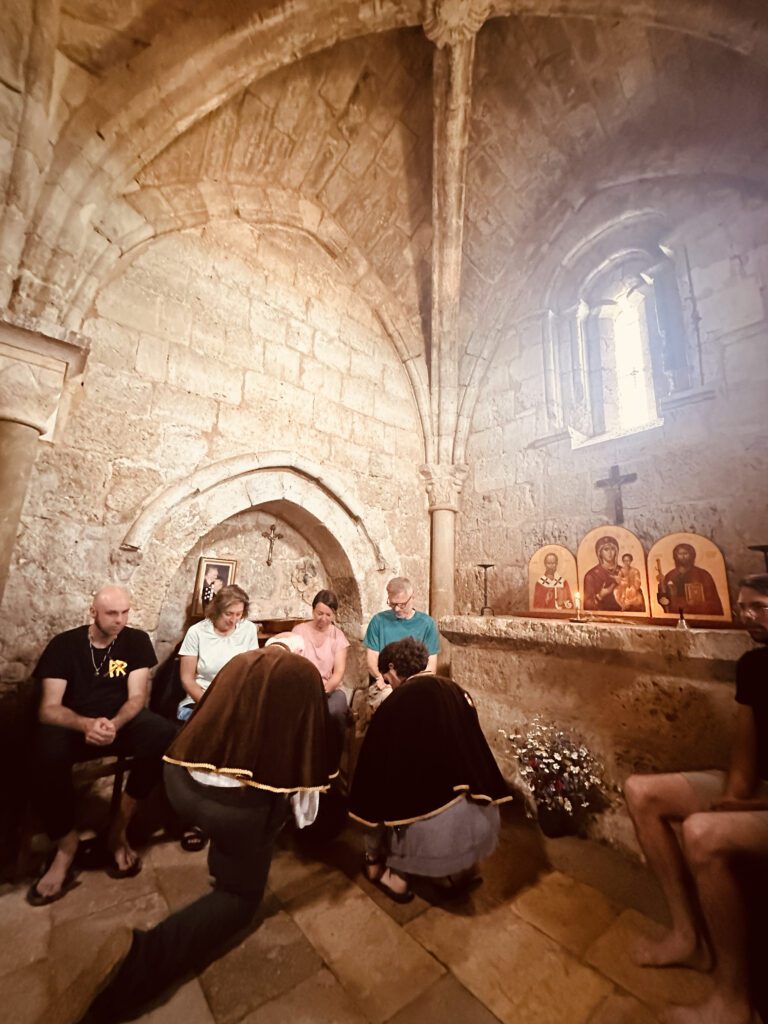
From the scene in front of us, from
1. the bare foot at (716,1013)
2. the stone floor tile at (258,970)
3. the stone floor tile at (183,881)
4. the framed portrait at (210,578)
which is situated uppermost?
the framed portrait at (210,578)

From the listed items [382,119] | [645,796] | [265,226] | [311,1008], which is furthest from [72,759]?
[382,119]

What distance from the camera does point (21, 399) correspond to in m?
2.66

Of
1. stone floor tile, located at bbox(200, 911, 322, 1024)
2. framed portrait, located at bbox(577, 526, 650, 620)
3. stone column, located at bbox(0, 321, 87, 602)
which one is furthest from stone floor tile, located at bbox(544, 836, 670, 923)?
stone column, located at bbox(0, 321, 87, 602)

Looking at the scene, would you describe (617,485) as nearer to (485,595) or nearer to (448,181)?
(485,595)

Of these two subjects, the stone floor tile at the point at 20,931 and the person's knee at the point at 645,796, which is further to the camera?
the person's knee at the point at 645,796

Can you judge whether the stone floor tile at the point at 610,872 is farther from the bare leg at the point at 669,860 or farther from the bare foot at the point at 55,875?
the bare foot at the point at 55,875

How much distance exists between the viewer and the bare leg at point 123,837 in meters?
2.26

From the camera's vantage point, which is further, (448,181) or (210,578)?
(448,181)

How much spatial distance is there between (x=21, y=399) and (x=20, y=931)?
2746 mm

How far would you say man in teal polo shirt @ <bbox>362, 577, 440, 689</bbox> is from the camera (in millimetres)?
3508

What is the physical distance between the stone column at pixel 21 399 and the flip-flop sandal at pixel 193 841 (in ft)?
6.00

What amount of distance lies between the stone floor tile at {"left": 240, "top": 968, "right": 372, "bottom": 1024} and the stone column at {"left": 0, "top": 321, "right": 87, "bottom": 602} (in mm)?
2525

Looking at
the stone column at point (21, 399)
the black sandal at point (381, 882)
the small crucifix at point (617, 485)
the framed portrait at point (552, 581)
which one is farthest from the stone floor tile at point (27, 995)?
the small crucifix at point (617, 485)

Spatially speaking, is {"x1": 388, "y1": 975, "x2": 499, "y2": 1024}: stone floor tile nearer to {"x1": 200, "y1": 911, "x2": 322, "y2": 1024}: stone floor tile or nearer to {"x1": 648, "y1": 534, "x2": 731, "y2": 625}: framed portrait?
{"x1": 200, "y1": 911, "x2": 322, "y2": 1024}: stone floor tile
